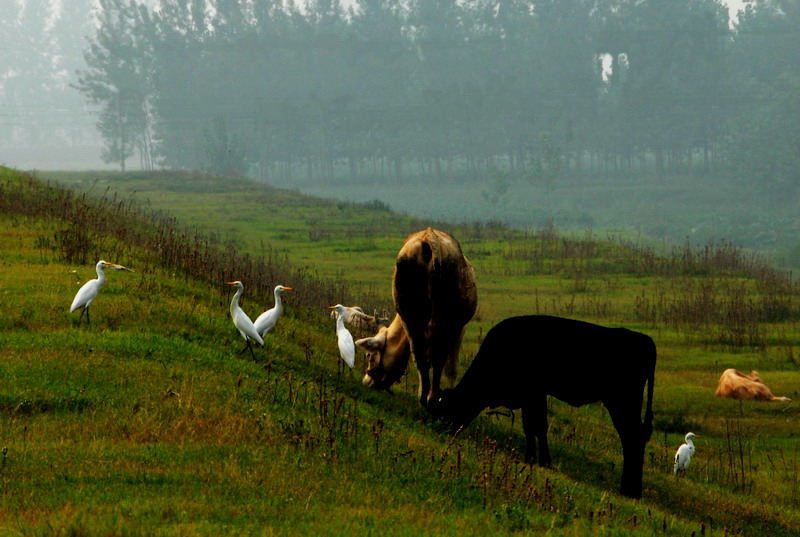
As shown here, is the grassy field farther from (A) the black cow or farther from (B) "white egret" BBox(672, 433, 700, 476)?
(A) the black cow

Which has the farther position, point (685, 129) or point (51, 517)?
point (685, 129)

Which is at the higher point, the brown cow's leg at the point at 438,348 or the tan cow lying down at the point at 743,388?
the brown cow's leg at the point at 438,348

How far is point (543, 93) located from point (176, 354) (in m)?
109

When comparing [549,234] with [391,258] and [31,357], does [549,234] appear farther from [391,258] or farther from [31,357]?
[31,357]

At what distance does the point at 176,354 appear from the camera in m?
13.3

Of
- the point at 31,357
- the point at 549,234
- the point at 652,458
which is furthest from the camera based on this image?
the point at 549,234

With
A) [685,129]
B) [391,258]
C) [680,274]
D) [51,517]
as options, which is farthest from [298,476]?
[685,129]

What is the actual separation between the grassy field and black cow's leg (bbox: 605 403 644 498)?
0.34m

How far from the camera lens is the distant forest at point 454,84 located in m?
111

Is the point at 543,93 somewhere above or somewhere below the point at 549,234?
above

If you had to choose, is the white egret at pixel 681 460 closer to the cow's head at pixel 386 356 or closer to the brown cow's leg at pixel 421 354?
the brown cow's leg at pixel 421 354

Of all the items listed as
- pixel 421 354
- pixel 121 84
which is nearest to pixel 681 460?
pixel 421 354

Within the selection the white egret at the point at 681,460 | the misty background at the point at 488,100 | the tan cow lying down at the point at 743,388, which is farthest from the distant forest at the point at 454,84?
the white egret at the point at 681,460

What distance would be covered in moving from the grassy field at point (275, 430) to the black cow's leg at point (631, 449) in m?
0.34
